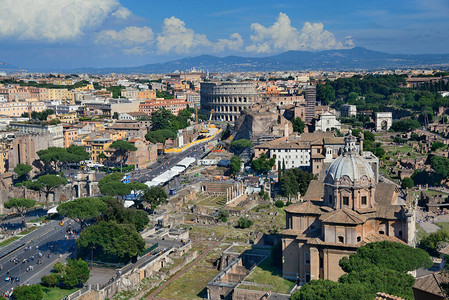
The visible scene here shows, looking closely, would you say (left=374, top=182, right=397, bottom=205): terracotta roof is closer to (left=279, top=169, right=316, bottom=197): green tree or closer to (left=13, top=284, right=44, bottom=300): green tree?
(left=13, top=284, right=44, bottom=300): green tree

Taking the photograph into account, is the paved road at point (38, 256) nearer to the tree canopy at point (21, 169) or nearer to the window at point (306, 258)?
the window at point (306, 258)

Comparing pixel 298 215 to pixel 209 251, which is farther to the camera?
pixel 209 251

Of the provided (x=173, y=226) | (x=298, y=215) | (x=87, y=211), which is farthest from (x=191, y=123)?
(x=298, y=215)

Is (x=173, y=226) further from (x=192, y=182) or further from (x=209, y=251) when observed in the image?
(x=192, y=182)

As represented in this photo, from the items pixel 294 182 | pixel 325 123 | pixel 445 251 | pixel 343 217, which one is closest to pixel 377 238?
pixel 343 217

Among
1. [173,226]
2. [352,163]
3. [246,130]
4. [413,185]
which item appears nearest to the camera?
[352,163]
